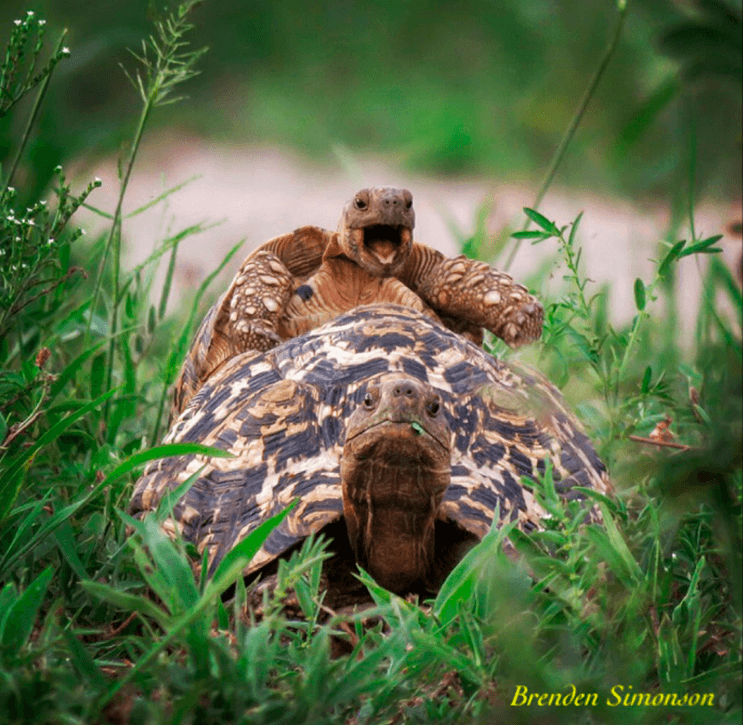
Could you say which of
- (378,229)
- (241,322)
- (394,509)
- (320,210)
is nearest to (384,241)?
(378,229)

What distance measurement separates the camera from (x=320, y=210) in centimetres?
873

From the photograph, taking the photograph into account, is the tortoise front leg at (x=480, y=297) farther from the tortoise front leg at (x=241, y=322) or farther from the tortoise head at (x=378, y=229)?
the tortoise front leg at (x=241, y=322)

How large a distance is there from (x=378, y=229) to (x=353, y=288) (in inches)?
6.1

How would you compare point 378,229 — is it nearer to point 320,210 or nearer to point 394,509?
point 394,509

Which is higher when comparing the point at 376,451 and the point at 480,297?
the point at 480,297

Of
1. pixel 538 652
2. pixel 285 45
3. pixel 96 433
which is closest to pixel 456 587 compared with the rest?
pixel 538 652

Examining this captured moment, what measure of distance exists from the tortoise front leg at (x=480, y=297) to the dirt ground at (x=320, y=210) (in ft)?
5.43

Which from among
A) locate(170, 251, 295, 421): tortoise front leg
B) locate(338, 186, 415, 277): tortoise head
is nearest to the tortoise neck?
locate(170, 251, 295, 421): tortoise front leg

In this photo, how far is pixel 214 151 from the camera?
1084cm

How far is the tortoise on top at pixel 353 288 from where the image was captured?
240cm

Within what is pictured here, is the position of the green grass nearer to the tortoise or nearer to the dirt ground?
the tortoise

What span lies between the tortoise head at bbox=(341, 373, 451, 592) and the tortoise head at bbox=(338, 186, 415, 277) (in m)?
0.77

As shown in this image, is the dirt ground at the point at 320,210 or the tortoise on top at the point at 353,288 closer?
the tortoise on top at the point at 353,288

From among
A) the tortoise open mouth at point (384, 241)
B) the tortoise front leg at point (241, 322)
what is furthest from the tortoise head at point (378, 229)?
the tortoise front leg at point (241, 322)
